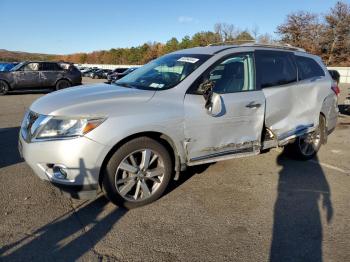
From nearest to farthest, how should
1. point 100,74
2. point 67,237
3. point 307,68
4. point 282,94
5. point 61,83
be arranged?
point 67,237, point 282,94, point 307,68, point 61,83, point 100,74

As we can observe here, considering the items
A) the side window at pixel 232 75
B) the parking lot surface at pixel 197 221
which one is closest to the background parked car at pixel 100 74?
the parking lot surface at pixel 197 221

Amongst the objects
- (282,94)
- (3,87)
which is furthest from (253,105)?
(3,87)

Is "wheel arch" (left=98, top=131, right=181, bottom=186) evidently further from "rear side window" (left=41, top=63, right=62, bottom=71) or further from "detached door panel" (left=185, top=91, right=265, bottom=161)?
"rear side window" (left=41, top=63, right=62, bottom=71)

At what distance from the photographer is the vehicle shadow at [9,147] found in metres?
5.34

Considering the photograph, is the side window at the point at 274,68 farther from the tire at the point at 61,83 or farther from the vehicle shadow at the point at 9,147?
the tire at the point at 61,83

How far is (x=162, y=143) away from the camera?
3.95m

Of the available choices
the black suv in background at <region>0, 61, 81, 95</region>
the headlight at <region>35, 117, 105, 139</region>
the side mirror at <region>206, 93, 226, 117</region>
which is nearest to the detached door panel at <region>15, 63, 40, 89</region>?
the black suv in background at <region>0, 61, 81, 95</region>

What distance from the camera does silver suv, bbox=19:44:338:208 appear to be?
3473mm

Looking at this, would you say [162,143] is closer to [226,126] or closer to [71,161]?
[226,126]

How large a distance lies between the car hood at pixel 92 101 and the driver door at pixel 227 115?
0.60 m

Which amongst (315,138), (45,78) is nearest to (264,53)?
(315,138)

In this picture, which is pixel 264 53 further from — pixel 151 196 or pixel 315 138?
pixel 151 196

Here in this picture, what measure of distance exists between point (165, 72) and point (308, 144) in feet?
9.20

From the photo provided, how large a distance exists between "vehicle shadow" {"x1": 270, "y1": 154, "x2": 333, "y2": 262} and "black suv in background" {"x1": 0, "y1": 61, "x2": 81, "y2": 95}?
14.6 metres
